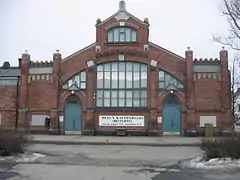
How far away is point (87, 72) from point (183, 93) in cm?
1001

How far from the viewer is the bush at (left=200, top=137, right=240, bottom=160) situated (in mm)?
14859

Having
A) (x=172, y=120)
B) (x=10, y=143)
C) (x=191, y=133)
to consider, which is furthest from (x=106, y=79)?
(x=10, y=143)

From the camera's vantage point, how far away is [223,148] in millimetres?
15070

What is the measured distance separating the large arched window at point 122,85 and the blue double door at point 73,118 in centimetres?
223

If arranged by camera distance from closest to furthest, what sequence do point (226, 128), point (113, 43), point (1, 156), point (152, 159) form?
point (1, 156), point (152, 159), point (226, 128), point (113, 43)

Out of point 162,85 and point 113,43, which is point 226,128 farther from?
point 113,43

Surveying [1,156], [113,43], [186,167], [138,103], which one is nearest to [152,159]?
[186,167]

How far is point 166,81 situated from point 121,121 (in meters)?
6.09

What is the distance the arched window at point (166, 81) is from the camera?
3684cm

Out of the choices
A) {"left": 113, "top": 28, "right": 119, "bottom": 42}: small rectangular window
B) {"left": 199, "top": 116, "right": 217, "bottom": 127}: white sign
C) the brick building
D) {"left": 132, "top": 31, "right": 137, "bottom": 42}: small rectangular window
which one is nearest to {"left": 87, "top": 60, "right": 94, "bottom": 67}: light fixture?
the brick building

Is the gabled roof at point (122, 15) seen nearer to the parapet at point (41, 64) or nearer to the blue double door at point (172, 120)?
the parapet at point (41, 64)

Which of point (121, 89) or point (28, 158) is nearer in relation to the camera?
point (28, 158)

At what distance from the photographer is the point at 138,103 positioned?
37062mm

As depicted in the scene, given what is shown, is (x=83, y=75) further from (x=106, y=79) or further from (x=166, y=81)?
(x=166, y=81)
